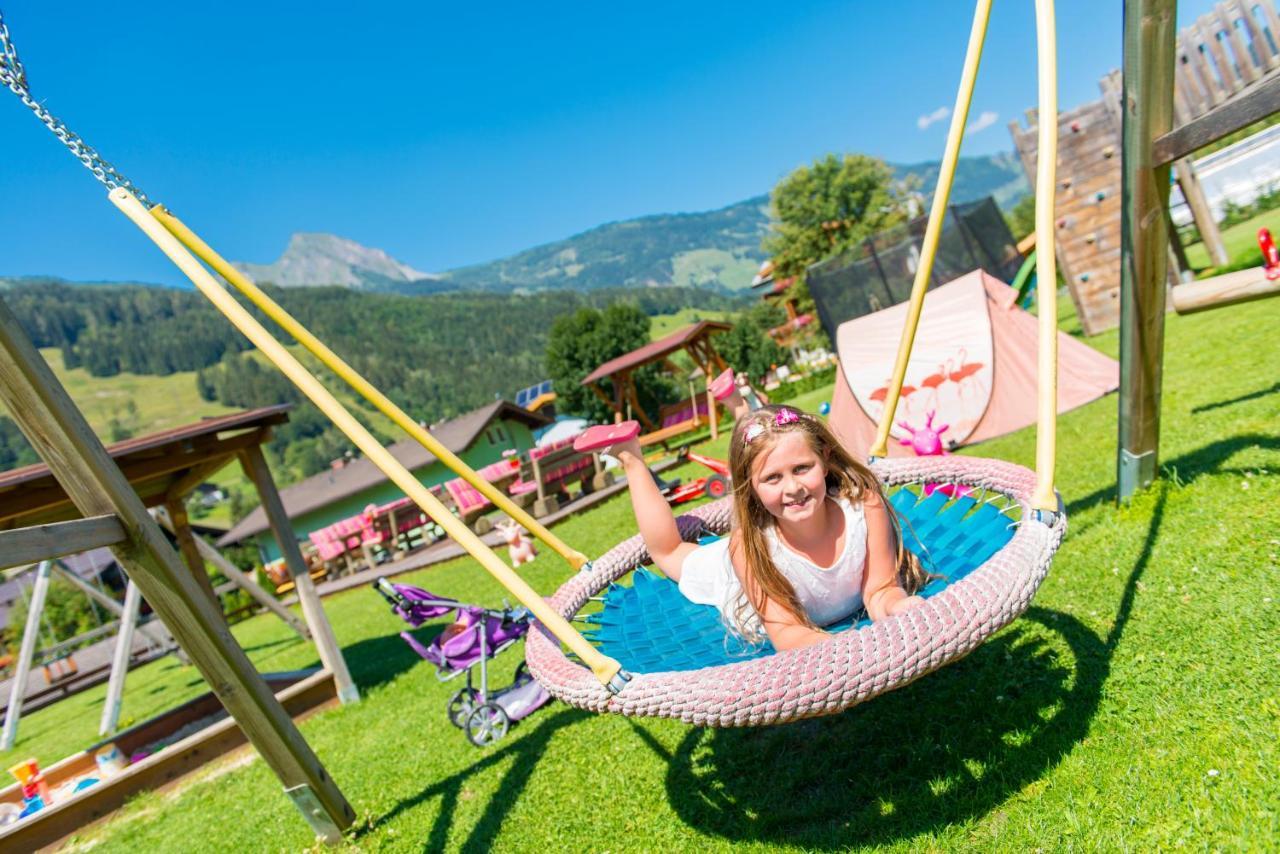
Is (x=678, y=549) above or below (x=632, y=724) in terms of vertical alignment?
above

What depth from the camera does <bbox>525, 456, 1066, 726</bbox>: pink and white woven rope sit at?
182 centimetres

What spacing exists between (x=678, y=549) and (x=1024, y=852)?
1709 millimetres

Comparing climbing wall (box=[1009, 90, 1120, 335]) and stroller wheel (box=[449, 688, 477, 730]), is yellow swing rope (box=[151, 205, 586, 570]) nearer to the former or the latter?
stroller wheel (box=[449, 688, 477, 730])

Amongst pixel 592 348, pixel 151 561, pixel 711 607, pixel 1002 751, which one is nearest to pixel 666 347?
pixel 711 607

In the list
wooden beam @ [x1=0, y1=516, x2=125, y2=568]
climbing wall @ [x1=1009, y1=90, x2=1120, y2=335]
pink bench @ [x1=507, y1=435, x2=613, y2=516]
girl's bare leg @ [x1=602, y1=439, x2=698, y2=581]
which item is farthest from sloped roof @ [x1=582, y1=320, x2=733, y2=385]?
wooden beam @ [x1=0, y1=516, x2=125, y2=568]

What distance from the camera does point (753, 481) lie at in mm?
2613

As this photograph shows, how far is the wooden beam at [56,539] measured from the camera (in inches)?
86.7

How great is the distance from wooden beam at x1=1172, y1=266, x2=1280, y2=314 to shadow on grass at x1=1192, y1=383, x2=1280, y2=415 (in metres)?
1.99

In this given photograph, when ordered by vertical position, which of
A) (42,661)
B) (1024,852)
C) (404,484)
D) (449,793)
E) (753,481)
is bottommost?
(42,661)

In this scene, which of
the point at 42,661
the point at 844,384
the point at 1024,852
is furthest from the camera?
the point at 42,661

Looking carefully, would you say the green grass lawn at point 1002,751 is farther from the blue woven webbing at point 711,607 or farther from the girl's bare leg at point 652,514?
the girl's bare leg at point 652,514

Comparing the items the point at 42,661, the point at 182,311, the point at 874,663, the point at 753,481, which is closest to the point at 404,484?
the point at 753,481

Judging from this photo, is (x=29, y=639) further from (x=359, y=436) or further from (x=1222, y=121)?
(x=1222, y=121)

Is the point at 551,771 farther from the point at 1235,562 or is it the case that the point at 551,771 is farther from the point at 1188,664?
the point at 1235,562
